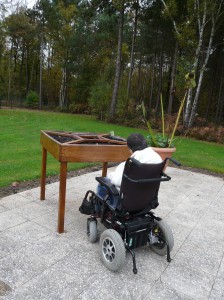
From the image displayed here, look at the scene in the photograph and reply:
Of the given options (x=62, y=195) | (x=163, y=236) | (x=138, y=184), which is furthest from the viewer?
(x=62, y=195)

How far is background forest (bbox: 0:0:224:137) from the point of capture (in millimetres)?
13850

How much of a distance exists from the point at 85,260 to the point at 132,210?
619mm

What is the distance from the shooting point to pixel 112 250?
7.78 feet

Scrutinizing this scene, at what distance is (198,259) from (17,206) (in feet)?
7.38

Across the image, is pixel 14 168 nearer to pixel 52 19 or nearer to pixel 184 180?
pixel 184 180

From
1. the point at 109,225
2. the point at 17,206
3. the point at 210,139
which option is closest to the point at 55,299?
the point at 109,225

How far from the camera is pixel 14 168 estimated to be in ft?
17.0

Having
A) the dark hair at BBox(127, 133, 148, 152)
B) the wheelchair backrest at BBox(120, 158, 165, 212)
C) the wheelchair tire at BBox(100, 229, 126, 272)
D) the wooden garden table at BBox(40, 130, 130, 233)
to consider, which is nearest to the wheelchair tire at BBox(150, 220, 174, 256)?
the wheelchair backrest at BBox(120, 158, 165, 212)

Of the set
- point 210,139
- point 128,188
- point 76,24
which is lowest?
point 210,139

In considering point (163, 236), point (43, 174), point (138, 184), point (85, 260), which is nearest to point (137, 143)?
point (138, 184)

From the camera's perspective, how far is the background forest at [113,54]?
1385 centimetres

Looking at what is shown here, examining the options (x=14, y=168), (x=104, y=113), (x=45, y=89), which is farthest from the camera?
(x=45, y=89)

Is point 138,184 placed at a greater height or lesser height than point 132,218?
greater

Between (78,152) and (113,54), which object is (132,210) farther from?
(113,54)
